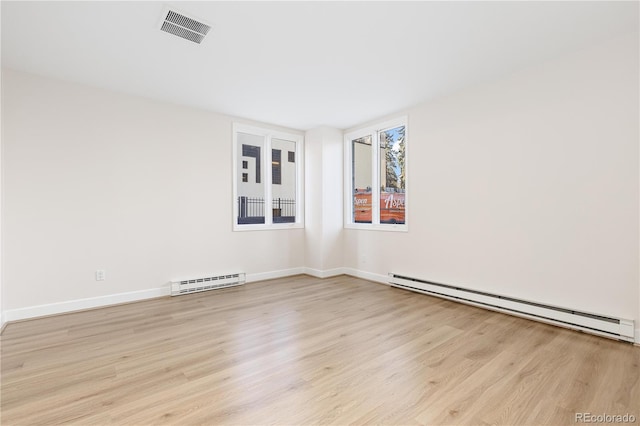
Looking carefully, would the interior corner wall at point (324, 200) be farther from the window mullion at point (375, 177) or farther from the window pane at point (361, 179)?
the window mullion at point (375, 177)

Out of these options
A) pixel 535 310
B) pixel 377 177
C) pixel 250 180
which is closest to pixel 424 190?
pixel 377 177

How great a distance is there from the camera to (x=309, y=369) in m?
2.26

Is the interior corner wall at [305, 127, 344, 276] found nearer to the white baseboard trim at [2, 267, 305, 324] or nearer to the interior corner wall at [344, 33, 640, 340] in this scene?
the interior corner wall at [344, 33, 640, 340]

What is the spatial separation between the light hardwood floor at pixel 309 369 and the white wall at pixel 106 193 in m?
0.56

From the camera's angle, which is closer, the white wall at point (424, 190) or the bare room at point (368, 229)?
the bare room at point (368, 229)

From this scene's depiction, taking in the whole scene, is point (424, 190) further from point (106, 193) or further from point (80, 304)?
point (80, 304)

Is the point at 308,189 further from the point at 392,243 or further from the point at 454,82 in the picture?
the point at 454,82

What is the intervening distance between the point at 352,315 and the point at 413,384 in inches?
56.1

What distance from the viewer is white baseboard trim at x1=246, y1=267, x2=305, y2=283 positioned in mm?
5094

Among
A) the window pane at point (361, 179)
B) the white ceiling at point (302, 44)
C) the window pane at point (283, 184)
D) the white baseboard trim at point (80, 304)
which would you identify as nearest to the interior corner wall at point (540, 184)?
the white ceiling at point (302, 44)

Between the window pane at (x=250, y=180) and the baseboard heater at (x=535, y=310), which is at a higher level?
the window pane at (x=250, y=180)

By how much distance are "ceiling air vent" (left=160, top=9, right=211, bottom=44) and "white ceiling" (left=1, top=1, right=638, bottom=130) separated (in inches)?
2.5

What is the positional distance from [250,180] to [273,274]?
1688mm

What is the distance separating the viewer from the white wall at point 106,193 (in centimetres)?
335
